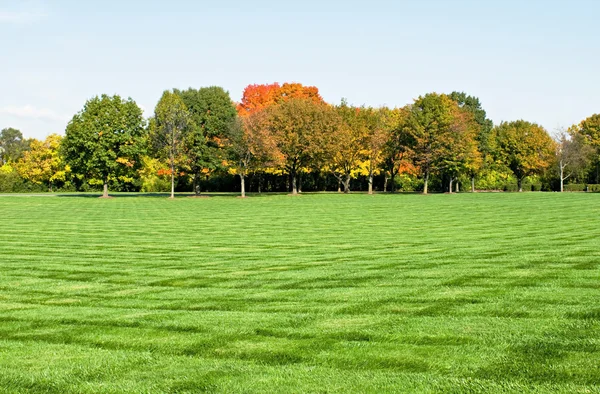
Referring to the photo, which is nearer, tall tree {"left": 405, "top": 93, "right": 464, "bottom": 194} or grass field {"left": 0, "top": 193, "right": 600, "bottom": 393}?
grass field {"left": 0, "top": 193, "right": 600, "bottom": 393}

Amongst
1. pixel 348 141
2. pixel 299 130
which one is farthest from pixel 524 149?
pixel 299 130

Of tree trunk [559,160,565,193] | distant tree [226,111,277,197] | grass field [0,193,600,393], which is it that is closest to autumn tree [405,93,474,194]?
distant tree [226,111,277,197]

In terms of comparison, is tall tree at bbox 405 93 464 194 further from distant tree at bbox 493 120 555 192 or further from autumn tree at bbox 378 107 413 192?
distant tree at bbox 493 120 555 192

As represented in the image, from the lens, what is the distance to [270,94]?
368 ft

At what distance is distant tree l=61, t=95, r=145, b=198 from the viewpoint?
77688 millimetres

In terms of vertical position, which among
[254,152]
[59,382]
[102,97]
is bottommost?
[59,382]

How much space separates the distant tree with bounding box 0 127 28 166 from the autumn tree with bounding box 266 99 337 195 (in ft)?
220

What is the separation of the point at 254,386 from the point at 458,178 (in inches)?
3740

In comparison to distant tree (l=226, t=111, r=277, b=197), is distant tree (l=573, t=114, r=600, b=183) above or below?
above

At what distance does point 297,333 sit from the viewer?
860 centimetres

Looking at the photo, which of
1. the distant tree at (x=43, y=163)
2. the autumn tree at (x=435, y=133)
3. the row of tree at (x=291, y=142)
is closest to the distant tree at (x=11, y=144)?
the distant tree at (x=43, y=163)


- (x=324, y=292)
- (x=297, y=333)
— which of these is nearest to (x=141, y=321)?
(x=297, y=333)

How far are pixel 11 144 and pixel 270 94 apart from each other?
7817cm

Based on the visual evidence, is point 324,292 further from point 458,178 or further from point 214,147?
point 458,178
